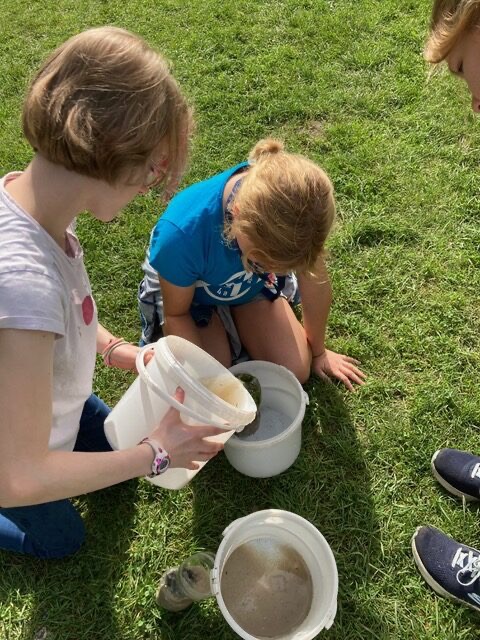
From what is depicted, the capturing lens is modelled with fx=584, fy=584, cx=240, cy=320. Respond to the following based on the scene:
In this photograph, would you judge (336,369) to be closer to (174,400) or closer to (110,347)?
(110,347)

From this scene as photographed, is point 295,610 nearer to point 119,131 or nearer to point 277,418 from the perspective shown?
point 277,418

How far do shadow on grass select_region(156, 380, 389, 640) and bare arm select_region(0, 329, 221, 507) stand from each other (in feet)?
2.63

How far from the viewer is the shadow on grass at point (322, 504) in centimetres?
200

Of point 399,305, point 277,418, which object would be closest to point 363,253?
point 399,305

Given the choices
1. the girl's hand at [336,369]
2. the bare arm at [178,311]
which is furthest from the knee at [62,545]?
the girl's hand at [336,369]

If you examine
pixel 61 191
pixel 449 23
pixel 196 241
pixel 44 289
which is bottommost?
pixel 196 241

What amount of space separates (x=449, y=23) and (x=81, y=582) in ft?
7.00

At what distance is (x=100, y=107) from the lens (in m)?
1.23

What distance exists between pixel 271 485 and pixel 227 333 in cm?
69

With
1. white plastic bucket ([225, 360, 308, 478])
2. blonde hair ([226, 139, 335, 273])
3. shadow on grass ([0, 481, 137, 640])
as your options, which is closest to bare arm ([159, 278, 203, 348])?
white plastic bucket ([225, 360, 308, 478])

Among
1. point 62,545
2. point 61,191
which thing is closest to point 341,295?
point 62,545

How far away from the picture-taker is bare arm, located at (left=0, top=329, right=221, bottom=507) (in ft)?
3.95

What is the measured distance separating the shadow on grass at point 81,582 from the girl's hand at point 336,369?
971 mm

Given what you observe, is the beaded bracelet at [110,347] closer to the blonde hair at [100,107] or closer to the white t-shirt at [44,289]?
the white t-shirt at [44,289]
